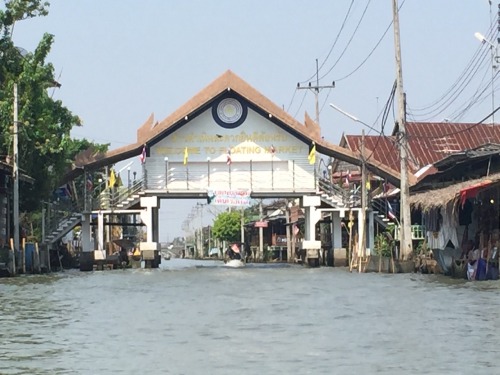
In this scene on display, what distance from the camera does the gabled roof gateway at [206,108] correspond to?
4647 cm

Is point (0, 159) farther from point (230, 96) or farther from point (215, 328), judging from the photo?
point (215, 328)

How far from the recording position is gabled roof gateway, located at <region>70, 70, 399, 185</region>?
46.5 meters

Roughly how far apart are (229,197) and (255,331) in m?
30.2

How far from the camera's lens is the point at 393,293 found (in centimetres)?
2438

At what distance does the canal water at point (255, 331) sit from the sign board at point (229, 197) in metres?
19.5

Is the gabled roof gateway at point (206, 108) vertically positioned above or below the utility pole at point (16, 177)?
above

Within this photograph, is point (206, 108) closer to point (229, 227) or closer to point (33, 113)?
point (33, 113)

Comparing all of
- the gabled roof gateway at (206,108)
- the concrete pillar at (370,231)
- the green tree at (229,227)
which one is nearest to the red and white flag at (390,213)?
the concrete pillar at (370,231)

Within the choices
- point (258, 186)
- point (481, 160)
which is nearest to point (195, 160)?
point (258, 186)

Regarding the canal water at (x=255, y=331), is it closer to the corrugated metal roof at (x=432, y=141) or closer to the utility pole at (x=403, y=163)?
the utility pole at (x=403, y=163)

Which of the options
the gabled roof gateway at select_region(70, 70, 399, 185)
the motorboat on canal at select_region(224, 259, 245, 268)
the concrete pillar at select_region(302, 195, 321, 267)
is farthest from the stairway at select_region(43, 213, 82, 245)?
the concrete pillar at select_region(302, 195, 321, 267)

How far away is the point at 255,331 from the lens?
16.4 m

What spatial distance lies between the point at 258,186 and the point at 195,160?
318 centimetres

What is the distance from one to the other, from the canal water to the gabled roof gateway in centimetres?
2005
